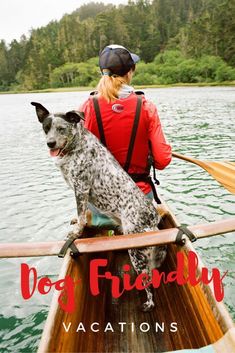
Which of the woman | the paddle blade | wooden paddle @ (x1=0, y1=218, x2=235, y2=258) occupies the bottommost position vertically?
the paddle blade

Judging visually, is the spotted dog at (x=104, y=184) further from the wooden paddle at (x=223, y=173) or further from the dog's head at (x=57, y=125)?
the wooden paddle at (x=223, y=173)

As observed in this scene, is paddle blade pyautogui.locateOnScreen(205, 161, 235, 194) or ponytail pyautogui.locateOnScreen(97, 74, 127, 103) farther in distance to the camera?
paddle blade pyautogui.locateOnScreen(205, 161, 235, 194)

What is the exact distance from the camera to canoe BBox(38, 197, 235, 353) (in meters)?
2.61

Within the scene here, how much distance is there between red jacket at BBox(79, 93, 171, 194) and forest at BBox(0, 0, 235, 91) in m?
60.7

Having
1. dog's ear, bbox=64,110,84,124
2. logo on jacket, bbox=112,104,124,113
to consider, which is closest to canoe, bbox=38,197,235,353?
dog's ear, bbox=64,110,84,124

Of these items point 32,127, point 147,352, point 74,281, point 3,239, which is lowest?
point 32,127

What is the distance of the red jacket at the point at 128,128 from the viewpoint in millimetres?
3641

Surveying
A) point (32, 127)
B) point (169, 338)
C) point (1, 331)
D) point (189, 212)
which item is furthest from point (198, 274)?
point (32, 127)

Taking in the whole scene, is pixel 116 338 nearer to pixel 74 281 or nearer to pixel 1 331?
pixel 74 281

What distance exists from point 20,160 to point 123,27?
121443 millimetres

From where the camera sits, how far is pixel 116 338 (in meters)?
3.35

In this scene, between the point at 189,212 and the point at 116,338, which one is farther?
the point at 189,212

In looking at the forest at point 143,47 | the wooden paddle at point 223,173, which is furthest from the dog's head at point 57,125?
the forest at point 143,47

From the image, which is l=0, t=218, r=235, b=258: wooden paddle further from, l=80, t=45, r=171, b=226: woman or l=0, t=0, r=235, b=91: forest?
l=0, t=0, r=235, b=91: forest
